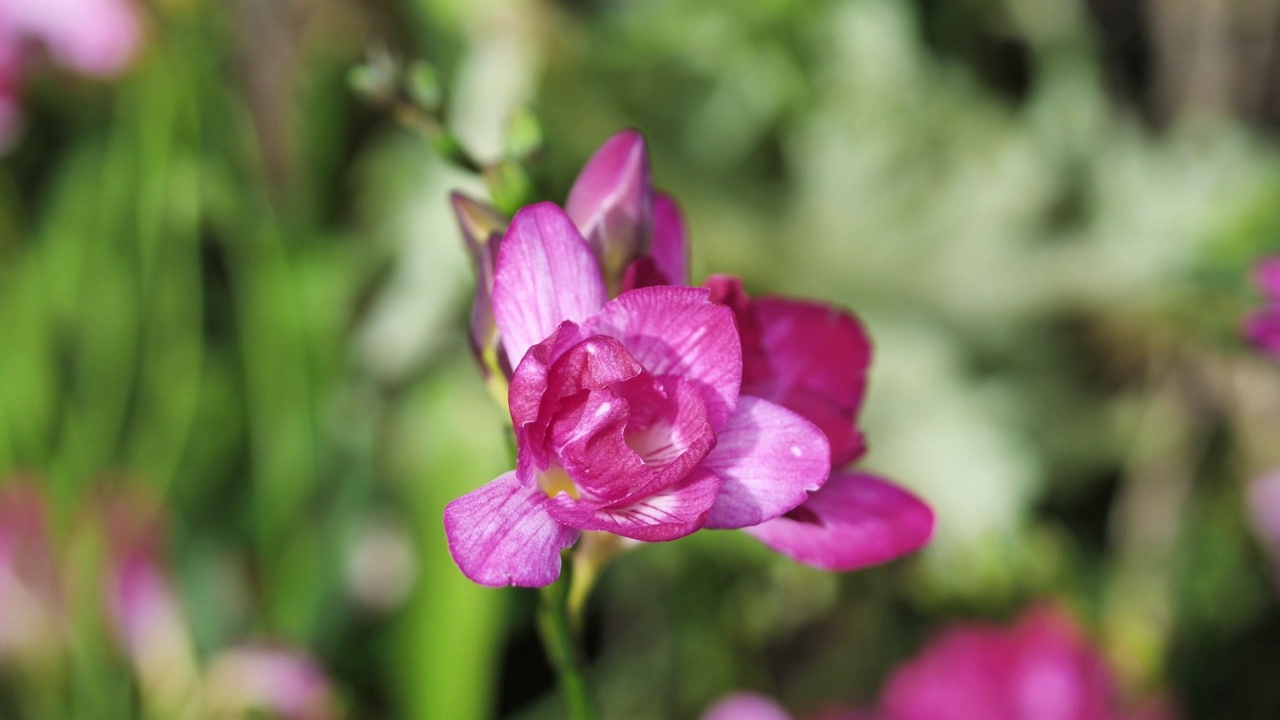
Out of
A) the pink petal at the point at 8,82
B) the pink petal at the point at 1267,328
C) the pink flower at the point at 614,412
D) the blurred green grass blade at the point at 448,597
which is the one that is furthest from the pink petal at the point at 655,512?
the pink petal at the point at 8,82

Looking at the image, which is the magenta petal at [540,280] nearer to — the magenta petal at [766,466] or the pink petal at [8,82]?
the magenta petal at [766,466]

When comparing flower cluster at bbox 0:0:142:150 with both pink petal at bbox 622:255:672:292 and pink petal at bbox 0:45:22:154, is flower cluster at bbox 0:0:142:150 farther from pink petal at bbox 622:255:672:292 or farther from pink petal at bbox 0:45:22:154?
pink petal at bbox 622:255:672:292

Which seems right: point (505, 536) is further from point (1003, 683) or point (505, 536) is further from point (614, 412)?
point (1003, 683)

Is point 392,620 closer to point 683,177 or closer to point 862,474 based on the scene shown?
point 683,177

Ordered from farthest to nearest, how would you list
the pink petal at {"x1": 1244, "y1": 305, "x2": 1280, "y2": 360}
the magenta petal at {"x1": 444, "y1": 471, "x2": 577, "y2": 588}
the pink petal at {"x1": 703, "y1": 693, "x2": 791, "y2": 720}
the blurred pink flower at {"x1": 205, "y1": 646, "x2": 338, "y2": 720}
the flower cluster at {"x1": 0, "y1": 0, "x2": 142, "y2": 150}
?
the flower cluster at {"x1": 0, "y1": 0, "x2": 142, "y2": 150}, the blurred pink flower at {"x1": 205, "y1": 646, "x2": 338, "y2": 720}, the pink petal at {"x1": 703, "y1": 693, "x2": 791, "y2": 720}, the pink petal at {"x1": 1244, "y1": 305, "x2": 1280, "y2": 360}, the magenta petal at {"x1": 444, "y1": 471, "x2": 577, "y2": 588}

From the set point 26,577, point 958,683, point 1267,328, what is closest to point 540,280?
point 1267,328

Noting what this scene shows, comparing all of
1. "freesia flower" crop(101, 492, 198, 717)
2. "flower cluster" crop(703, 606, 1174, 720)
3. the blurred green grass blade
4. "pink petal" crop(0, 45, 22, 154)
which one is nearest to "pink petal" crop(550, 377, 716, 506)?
"flower cluster" crop(703, 606, 1174, 720)

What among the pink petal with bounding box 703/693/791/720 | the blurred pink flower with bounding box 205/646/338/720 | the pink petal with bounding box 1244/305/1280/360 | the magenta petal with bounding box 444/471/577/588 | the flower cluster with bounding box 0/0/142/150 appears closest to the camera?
the magenta petal with bounding box 444/471/577/588

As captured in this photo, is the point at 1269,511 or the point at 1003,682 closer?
the point at 1003,682
